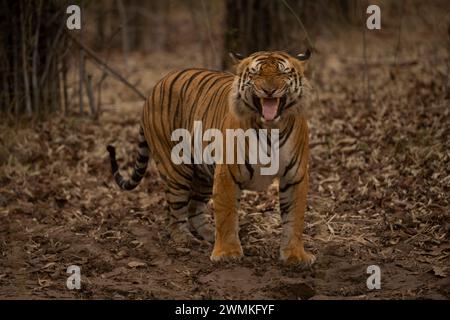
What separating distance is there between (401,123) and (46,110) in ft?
11.1

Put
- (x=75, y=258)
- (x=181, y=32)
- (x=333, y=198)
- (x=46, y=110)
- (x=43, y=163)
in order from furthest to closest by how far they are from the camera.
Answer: (x=181, y=32) < (x=46, y=110) < (x=43, y=163) < (x=333, y=198) < (x=75, y=258)

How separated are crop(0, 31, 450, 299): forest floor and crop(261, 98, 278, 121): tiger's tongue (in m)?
0.93

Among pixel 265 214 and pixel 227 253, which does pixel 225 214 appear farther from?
pixel 265 214

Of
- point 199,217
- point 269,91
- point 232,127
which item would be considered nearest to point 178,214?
point 199,217

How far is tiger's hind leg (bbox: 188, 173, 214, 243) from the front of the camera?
5.80 meters

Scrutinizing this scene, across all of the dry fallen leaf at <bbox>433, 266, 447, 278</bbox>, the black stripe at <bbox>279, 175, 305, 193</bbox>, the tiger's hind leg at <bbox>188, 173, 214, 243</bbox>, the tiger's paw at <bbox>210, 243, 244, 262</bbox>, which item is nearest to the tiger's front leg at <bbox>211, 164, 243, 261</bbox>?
the tiger's paw at <bbox>210, 243, 244, 262</bbox>

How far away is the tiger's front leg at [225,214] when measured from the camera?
5008 mm

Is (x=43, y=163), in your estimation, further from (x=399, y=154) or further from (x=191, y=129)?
(x=399, y=154)

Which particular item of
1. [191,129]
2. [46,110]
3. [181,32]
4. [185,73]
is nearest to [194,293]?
[191,129]

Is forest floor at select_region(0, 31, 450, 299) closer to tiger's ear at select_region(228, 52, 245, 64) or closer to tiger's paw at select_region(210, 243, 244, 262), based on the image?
tiger's paw at select_region(210, 243, 244, 262)

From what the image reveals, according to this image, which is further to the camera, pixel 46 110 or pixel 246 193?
pixel 46 110

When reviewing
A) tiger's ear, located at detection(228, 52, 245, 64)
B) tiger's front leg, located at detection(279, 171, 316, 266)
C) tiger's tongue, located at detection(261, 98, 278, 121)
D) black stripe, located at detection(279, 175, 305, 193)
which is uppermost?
tiger's ear, located at detection(228, 52, 245, 64)

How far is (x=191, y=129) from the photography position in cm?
553

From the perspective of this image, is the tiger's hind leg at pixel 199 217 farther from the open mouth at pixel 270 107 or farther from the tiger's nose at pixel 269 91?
the tiger's nose at pixel 269 91
